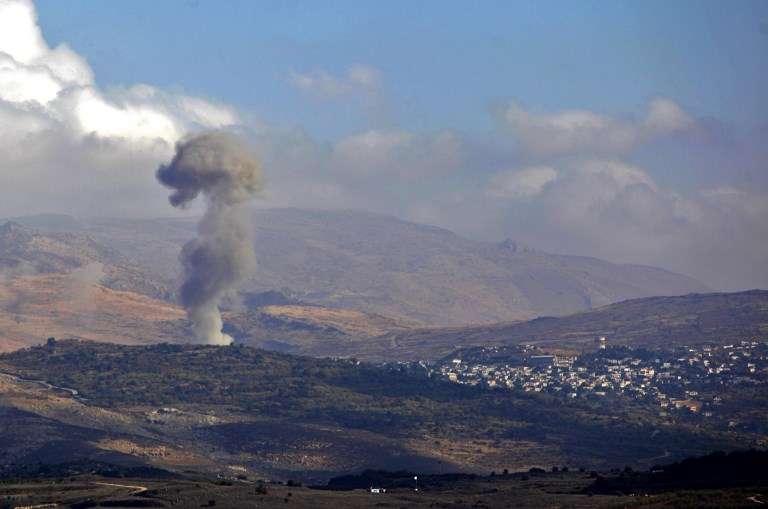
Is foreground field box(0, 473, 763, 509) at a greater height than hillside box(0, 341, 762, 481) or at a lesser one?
lesser

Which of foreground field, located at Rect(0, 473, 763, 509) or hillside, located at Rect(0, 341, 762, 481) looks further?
hillside, located at Rect(0, 341, 762, 481)

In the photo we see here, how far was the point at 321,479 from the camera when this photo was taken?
15800 centimetres

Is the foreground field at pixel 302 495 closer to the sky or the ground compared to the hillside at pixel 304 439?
closer to the ground

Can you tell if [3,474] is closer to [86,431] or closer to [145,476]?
[145,476]

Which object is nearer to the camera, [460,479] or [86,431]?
[460,479]

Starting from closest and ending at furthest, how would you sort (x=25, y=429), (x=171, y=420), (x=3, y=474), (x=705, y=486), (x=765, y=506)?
(x=765, y=506), (x=705, y=486), (x=3, y=474), (x=25, y=429), (x=171, y=420)

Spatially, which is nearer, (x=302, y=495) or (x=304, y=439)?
(x=302, y=495)

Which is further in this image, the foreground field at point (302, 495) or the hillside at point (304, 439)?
the hillside at point (304, 439)

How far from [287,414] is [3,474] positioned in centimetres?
6402

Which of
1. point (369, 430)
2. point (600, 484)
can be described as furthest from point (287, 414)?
point (600, 484)

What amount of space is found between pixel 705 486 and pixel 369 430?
295 ft

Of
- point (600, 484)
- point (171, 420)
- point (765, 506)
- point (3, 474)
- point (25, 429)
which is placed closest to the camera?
point (765, 506)

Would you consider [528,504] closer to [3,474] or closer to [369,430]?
[3,474]

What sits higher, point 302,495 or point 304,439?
point 304,439
